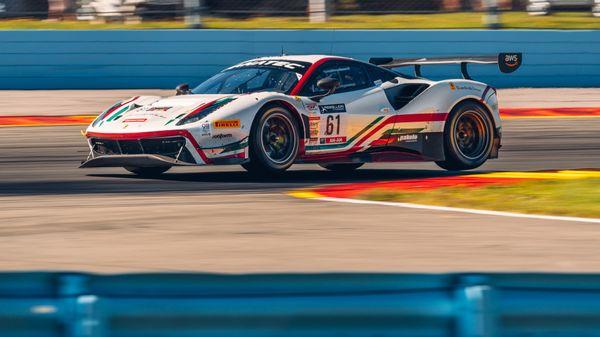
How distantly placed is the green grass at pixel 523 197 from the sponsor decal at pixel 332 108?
4.39 ft

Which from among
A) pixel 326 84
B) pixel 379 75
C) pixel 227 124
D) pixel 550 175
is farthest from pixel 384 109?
pixel 227 124

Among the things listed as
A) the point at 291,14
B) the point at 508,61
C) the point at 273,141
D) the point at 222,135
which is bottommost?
the point at 273,141

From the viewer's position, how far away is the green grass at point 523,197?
877cm

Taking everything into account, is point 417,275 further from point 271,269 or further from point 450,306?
point 271,269

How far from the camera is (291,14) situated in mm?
20203

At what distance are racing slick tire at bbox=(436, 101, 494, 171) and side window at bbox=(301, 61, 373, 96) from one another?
1.01 meters

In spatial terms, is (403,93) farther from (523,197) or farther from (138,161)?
(138,161)

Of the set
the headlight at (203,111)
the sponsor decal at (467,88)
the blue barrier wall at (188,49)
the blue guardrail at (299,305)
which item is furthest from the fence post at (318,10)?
the blue guardrail at (299,305)

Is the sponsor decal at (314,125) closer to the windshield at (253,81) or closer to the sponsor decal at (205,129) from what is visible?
the windshield at (253,81)

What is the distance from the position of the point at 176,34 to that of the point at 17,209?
11.3 m

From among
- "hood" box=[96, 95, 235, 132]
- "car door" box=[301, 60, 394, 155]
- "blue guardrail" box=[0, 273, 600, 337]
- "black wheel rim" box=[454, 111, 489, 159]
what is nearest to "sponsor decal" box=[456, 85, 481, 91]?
"black wheel rim" box=[454, 111, 489, 159]

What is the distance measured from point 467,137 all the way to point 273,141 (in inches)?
93.0

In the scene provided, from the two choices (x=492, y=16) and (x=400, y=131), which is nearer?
(x=400, y=131)

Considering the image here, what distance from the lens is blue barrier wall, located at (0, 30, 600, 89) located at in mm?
19281
